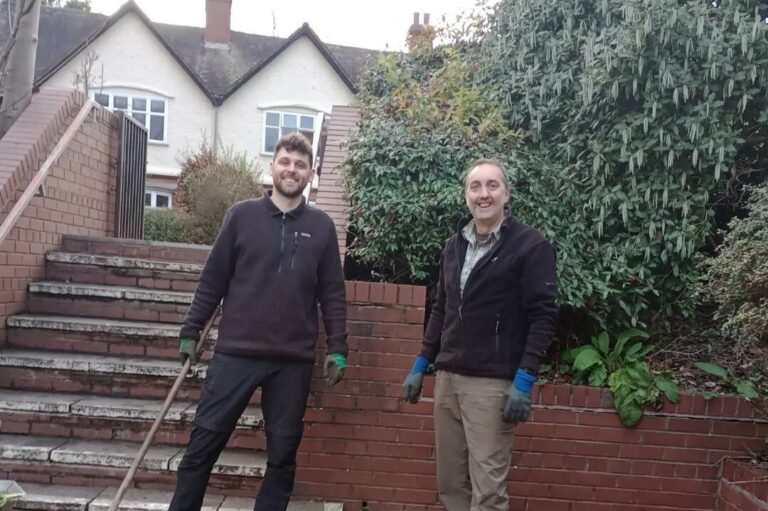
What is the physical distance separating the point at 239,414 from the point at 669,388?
93.7 inches

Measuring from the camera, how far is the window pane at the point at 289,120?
18.9m

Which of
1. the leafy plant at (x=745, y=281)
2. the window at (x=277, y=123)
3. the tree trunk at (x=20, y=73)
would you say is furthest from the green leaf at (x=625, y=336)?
the window at (x=277, y=123)

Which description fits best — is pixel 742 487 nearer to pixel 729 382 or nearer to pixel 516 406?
pixel 729 382

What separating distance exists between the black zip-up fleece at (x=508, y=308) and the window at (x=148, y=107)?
1777cm

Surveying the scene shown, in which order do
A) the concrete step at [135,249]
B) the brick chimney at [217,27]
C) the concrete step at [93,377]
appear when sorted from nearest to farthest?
1. the concrete step at [93,377]
2. the concrete step at [135,249]
3. the brick chimney at [217,27]

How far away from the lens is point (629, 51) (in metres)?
3.83

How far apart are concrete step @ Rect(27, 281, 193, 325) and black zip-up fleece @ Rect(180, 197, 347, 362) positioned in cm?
161

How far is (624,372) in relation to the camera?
342 centimetres

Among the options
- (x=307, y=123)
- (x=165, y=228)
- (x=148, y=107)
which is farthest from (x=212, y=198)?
(x=148, y=107)

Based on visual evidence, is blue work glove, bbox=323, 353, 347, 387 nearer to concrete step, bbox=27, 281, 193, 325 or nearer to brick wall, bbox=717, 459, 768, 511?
concrete step, bbox=27, 281, 193, 325

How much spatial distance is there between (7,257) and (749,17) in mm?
5317

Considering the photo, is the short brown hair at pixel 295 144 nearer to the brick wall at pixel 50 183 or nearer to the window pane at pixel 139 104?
the brick wall at pixel 50 183

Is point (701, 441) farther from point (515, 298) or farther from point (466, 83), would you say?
point (466, 83)

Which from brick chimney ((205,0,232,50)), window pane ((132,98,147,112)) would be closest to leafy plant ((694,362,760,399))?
window pane ((132,98,147,112))
